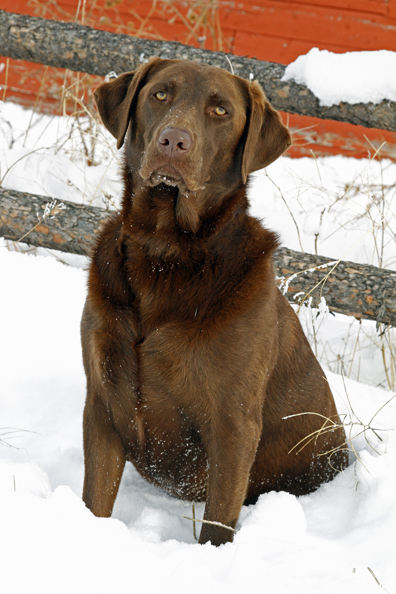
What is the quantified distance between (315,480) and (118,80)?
1769mm

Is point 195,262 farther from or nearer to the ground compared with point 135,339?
farther from the ground

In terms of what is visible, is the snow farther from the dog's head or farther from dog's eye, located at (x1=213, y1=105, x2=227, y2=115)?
dog's eye, located at (x1=213, y1=105, x2=227, y2=115)

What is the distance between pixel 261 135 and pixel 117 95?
0.58 m

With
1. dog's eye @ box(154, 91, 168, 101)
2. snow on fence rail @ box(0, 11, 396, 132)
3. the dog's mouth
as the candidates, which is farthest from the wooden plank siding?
the dog's mouth

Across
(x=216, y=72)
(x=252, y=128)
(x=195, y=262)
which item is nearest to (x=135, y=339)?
(x=195, y=262)

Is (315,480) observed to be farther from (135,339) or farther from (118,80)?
(118,80)

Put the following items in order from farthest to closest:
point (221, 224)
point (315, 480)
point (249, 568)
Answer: point (315, 480) → point (221, 224) → point (249, 568)

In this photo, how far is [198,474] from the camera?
7.22 ft

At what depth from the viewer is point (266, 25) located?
679cm

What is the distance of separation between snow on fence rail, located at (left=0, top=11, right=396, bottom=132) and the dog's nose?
168 cm

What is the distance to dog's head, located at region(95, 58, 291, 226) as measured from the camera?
78.7 inches

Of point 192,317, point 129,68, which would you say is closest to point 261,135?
point 192,317

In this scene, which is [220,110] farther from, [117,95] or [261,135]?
[117,95]

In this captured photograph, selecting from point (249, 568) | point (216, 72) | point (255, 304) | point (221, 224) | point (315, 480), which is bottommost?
point (315, 480)
